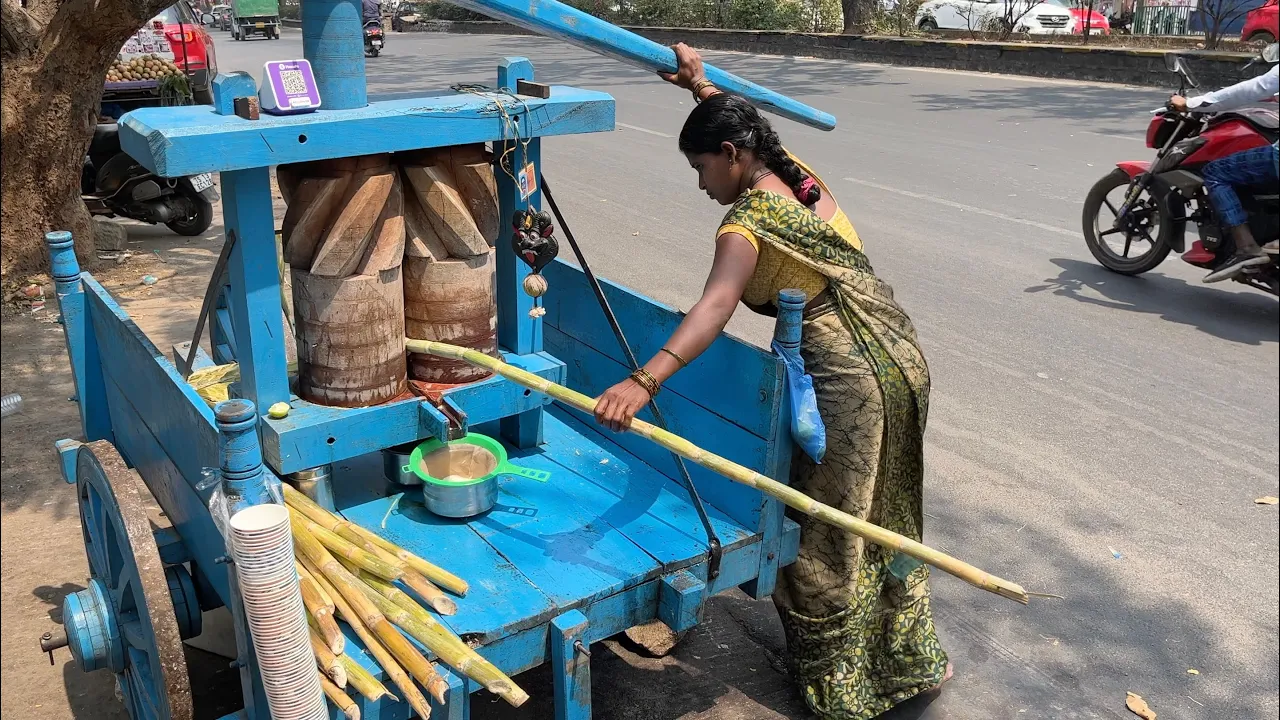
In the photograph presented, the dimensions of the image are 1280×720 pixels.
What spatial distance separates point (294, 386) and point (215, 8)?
35171 millimetres

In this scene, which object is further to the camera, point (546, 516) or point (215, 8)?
point (215, 8)

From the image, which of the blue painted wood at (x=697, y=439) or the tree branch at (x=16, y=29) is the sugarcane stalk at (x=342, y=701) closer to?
the blue painted wood at (x=697, y=439)

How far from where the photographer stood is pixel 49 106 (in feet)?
19.3

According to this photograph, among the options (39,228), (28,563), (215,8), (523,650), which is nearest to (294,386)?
(523,650)

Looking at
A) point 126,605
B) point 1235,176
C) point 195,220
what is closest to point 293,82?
point 126,605

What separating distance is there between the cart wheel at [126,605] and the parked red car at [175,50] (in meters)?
6.74

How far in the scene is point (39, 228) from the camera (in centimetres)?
625

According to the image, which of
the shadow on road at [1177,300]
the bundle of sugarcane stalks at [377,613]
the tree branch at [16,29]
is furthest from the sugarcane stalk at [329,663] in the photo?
the shadow on road at [1177,300]

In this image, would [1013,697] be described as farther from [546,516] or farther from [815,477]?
[546,516]

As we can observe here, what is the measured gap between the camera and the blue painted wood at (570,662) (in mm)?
2096

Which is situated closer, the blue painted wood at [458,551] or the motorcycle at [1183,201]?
the blue painted wood at [458,551]

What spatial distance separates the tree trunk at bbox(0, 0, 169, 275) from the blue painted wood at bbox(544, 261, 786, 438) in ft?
11.2

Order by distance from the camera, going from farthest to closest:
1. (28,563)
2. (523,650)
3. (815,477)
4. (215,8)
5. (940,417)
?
(215,8), (940,417), (28,563), (815,477), (523,650)

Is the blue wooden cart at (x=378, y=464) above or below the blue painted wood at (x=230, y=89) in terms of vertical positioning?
below
